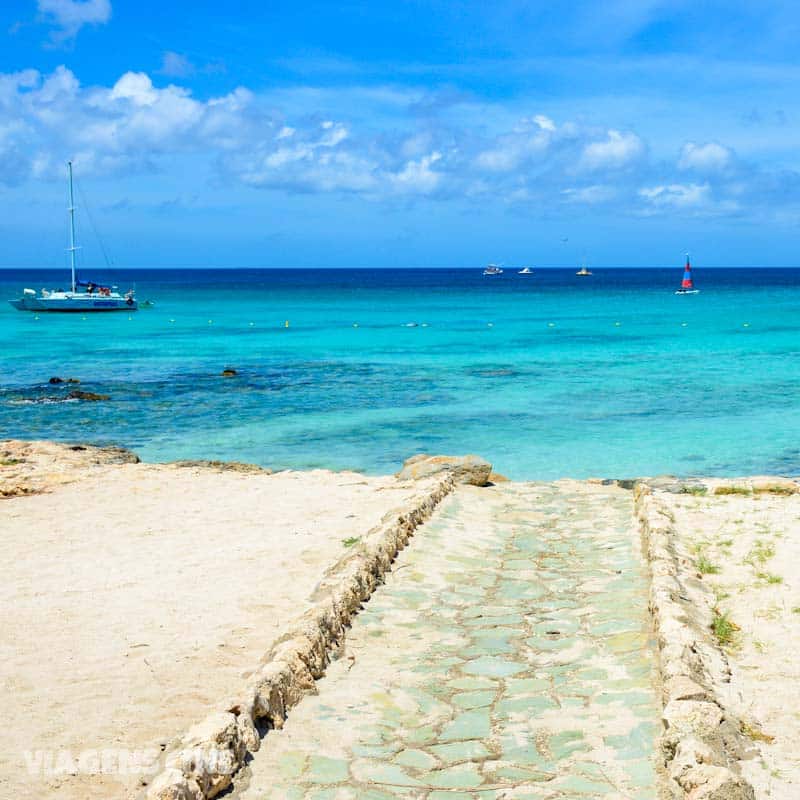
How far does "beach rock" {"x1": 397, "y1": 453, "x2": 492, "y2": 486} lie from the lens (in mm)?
14406

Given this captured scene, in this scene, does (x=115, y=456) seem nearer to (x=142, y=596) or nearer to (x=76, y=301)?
(x=142, y=596)

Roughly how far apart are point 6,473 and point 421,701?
40.7 ft

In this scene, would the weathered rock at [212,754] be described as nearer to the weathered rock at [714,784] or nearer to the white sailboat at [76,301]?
the weathered rock at [714,784]

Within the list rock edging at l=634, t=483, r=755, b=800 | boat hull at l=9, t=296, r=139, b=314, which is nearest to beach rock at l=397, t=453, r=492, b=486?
rock edging at l=634, t=483, r=755, b=800

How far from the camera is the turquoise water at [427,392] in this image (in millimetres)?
20172

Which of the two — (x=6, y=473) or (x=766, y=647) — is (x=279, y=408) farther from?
(x=766, y=647)

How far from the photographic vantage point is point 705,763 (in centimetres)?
466

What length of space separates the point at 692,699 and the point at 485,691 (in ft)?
4.51

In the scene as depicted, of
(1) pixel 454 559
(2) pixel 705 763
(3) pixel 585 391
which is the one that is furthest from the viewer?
(3) pixel 585 391

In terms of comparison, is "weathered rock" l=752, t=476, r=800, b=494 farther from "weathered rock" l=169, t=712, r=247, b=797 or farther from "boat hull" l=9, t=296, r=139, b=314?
"boat hull" l=9, t=296, r=139, b=314

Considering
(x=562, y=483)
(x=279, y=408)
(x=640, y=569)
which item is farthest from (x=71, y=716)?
(x=279, y=408)

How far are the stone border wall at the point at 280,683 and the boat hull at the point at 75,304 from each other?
59.0 m

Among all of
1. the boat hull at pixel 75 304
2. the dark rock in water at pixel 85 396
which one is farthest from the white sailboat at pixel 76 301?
→ the dark rock in water at pixel 85 396

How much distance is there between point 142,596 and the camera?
28.2ft
